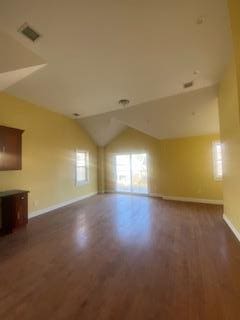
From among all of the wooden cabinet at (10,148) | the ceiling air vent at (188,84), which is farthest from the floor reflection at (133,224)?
Result: the ceiling air vent at (188,84)

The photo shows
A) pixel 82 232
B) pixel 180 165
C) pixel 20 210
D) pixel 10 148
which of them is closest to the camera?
pixel 82 232

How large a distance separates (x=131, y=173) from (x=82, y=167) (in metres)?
2.33

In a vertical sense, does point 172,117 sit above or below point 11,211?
above

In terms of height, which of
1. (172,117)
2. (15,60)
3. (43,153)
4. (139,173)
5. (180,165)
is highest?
(15,60)

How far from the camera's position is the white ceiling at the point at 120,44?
2021 mm

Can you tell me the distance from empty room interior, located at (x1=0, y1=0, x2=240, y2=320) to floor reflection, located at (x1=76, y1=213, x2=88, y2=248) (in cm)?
3

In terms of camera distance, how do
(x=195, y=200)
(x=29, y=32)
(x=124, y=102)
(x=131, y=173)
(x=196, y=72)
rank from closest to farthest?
(x=29, y=32) → (x=196, y=72) → (x=124, y=102) → (x=195, y=200) → (x=131, y=173)

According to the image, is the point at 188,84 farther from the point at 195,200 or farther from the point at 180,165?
the point at 195,200

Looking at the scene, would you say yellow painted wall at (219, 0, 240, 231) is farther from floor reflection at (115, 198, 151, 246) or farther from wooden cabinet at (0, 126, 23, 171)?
wooden cabinet at (0, 126, 23, 171)

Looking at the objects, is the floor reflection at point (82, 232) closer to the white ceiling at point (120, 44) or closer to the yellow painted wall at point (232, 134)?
the yellow painted wall at point (232, 134)

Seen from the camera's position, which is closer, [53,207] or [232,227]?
[232,227]

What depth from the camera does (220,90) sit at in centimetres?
388

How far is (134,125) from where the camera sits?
625 cm

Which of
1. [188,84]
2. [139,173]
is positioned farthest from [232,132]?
[139,173]
